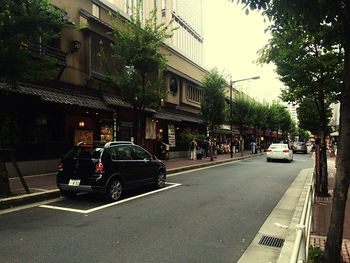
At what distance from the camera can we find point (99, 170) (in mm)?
9203

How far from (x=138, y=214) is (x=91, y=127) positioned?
11.0 m

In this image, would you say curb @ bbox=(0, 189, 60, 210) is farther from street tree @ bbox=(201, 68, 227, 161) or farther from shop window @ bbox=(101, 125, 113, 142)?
street tree @ bbox=(201, 68, 227, 161)

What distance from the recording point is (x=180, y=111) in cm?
3000

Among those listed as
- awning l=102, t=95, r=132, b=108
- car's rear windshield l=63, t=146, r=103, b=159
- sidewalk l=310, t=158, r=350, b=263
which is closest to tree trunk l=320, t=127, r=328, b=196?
sidewalk l=310, t=158, r=350, b=263

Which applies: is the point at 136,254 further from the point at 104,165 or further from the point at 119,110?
the point at 119,110

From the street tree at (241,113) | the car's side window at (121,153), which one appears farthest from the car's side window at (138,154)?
the street tree at (241,113)

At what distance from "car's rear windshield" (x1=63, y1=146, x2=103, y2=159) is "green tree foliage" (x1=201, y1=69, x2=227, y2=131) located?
18099 millimetres

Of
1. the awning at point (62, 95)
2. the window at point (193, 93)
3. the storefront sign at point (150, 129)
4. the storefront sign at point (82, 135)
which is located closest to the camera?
the awning at point (62, 95)

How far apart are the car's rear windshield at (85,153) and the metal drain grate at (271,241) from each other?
16.3ft

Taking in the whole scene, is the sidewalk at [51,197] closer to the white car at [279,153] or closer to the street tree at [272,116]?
the white car at [279,153]

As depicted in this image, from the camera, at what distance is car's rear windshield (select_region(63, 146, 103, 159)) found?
30.9 feet

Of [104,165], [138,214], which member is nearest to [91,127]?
[104,165]

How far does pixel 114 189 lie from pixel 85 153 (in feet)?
4.28

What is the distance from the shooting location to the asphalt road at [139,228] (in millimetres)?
5348
